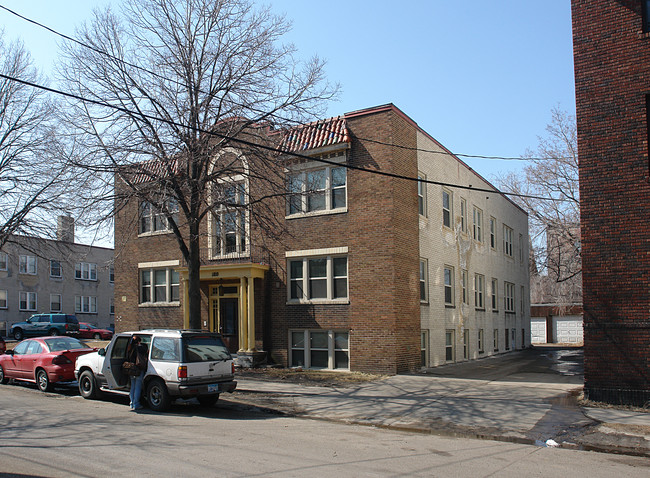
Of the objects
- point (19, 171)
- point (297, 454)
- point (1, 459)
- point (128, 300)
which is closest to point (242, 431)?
point (297, 454)

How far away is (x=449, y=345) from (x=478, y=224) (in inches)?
289

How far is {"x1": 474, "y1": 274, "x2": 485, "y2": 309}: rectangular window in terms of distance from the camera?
1080 inches

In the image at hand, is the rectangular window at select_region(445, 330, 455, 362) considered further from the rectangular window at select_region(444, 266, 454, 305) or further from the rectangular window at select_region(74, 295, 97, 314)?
the rectangular window at select_region(74, 295, 97, 314)

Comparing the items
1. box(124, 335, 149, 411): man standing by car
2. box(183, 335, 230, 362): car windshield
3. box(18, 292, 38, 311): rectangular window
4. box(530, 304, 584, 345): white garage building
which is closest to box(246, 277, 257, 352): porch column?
box(183, 335, 230, 362): car windshield

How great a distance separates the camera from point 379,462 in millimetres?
8195

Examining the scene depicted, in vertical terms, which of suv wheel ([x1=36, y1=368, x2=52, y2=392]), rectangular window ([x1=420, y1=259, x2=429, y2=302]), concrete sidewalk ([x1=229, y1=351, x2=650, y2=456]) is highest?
rectangular window ([x1=420, y1=259, x2=429, y2=302])

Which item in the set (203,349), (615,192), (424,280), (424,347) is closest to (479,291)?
(424,280)

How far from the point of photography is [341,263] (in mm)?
20141

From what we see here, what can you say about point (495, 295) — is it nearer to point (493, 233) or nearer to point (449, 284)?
point (493, 233)

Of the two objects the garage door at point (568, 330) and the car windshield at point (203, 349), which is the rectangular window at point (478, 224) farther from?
the garage door at point (568, 330)

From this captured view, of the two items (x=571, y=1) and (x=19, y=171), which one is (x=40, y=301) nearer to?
(x=19, y=171)

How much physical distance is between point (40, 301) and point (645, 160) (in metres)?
49.2

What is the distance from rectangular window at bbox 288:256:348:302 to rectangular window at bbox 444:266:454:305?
564 centimetres

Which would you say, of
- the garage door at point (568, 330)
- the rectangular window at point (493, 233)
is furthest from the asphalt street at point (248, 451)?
the garage door at point (568, 330)
